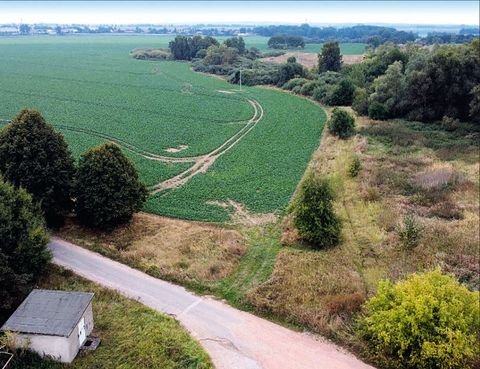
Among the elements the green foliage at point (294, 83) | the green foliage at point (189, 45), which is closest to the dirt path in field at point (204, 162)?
the green foliage at point (294, 83)

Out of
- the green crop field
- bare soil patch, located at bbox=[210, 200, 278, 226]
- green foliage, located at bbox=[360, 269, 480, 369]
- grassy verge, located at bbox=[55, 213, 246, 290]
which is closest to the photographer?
green foliage, located at bbox=[360, 269, 480, 369]

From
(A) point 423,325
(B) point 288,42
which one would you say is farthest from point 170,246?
(B) point 288,42

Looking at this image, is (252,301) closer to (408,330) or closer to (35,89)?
(408,330)

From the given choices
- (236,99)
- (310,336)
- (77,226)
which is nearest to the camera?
(310,336)

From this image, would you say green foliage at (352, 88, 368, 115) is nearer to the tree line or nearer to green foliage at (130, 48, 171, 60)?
the tree line

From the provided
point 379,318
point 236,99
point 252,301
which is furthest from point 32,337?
point 236,99

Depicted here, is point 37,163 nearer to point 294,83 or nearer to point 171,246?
point 171,246

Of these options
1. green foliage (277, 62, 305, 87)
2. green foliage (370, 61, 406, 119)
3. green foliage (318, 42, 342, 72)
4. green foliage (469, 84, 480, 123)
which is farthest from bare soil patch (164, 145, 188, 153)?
green foliage (318, 42, 342, 72)
